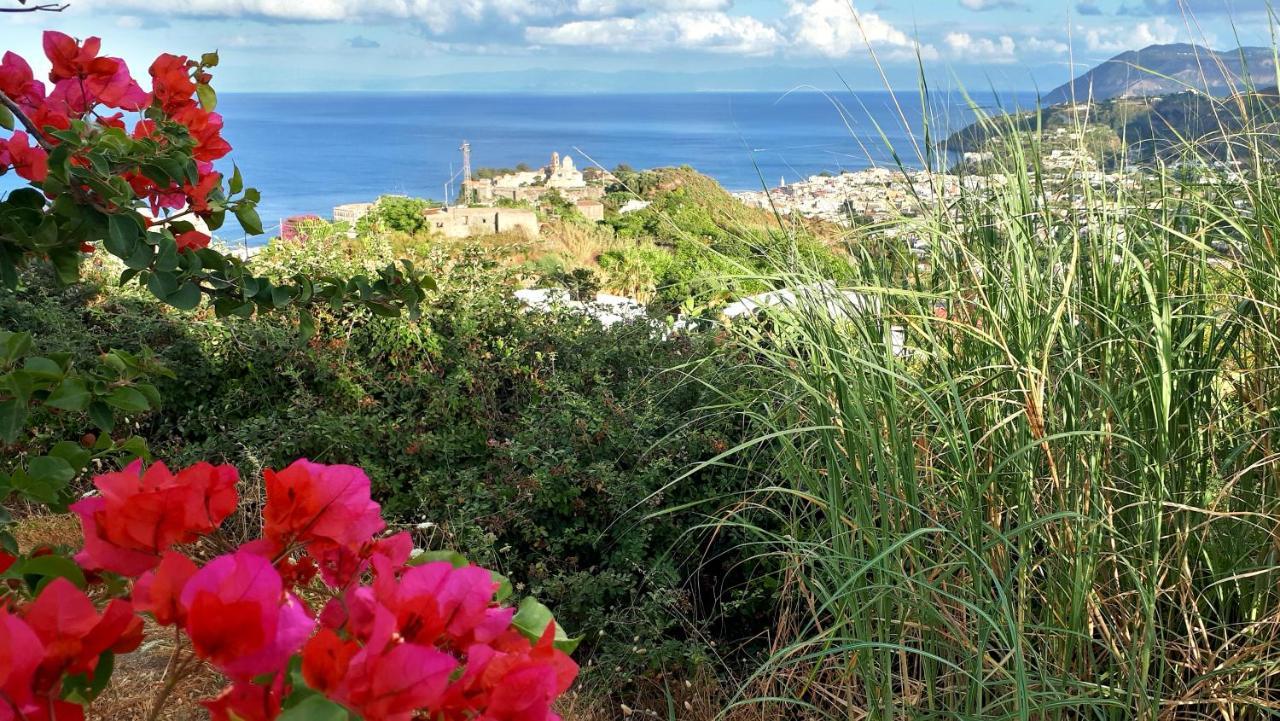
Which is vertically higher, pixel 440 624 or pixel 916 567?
pixel 440 624

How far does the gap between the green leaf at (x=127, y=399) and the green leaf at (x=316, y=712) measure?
734mm

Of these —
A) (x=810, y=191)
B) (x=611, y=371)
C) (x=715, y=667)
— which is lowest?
(x=715, y=667)

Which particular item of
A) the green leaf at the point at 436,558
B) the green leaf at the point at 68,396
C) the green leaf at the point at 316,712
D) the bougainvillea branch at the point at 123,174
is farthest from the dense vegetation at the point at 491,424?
the green leaf at the point at 316,712

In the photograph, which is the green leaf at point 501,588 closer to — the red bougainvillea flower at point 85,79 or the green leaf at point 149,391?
the green leaf at point 149,391

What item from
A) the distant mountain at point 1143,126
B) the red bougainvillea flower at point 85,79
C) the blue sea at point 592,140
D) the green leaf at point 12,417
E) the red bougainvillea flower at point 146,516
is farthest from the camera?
the blue sea at point 592,140

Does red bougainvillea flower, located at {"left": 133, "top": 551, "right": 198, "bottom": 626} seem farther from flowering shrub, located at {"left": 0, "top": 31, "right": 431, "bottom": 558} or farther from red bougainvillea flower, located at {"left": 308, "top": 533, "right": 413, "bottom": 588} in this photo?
flowering shrub, located at {"left": 0, "top": 31, "right": 431, "bottom": 558}

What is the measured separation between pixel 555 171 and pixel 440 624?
1570cm

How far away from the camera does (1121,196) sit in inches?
75.1

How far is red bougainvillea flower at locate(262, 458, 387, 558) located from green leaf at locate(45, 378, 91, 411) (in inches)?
19.4

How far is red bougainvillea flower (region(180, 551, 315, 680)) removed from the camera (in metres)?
0.53

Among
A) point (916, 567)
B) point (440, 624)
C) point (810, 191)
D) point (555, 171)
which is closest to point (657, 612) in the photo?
point (916, 567)

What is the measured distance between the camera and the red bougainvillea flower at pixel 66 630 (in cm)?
53

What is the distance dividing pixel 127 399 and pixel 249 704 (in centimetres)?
69

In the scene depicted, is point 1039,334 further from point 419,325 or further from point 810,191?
point 419,325
